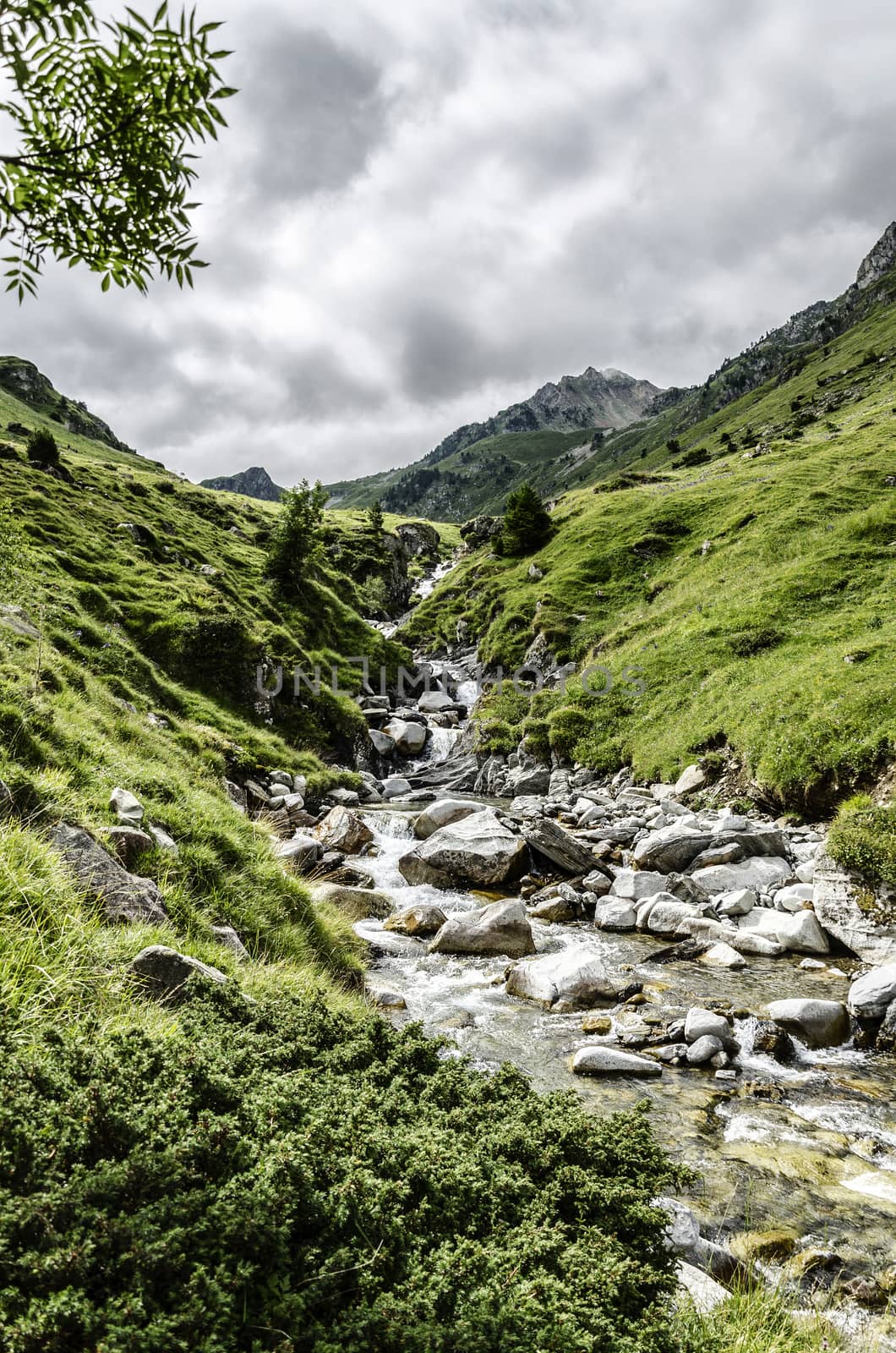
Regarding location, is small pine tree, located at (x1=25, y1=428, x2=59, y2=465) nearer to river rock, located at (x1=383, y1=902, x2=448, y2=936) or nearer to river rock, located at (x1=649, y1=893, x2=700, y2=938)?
river rock, located at (x1=383, y1=902, x2=448, y2=936)

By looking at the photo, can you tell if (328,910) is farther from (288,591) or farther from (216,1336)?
(288,591)

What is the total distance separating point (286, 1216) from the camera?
2.95 meters

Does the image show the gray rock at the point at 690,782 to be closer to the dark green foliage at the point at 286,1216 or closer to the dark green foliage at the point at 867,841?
the dark green foliage at the point at 867,841

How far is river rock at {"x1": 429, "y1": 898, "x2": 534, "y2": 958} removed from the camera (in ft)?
46.6

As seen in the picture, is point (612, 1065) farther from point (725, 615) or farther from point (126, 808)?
point (725, 615)

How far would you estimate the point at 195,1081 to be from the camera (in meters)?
3.55

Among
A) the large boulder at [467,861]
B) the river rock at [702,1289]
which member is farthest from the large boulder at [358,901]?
the river rock at [702,1289]

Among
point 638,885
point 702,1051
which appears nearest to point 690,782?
point 638,885

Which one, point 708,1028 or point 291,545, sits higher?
point 291,545

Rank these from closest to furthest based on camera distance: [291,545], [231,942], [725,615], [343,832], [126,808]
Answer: [231,942], [126,808], [343,832], [725,615], [291,545]

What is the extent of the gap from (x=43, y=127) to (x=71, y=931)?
5.82 metres

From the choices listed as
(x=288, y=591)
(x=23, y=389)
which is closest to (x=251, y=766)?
(x=288, y=591)

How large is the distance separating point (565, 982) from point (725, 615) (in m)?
25.0

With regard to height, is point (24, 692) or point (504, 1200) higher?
point (24, 692)
